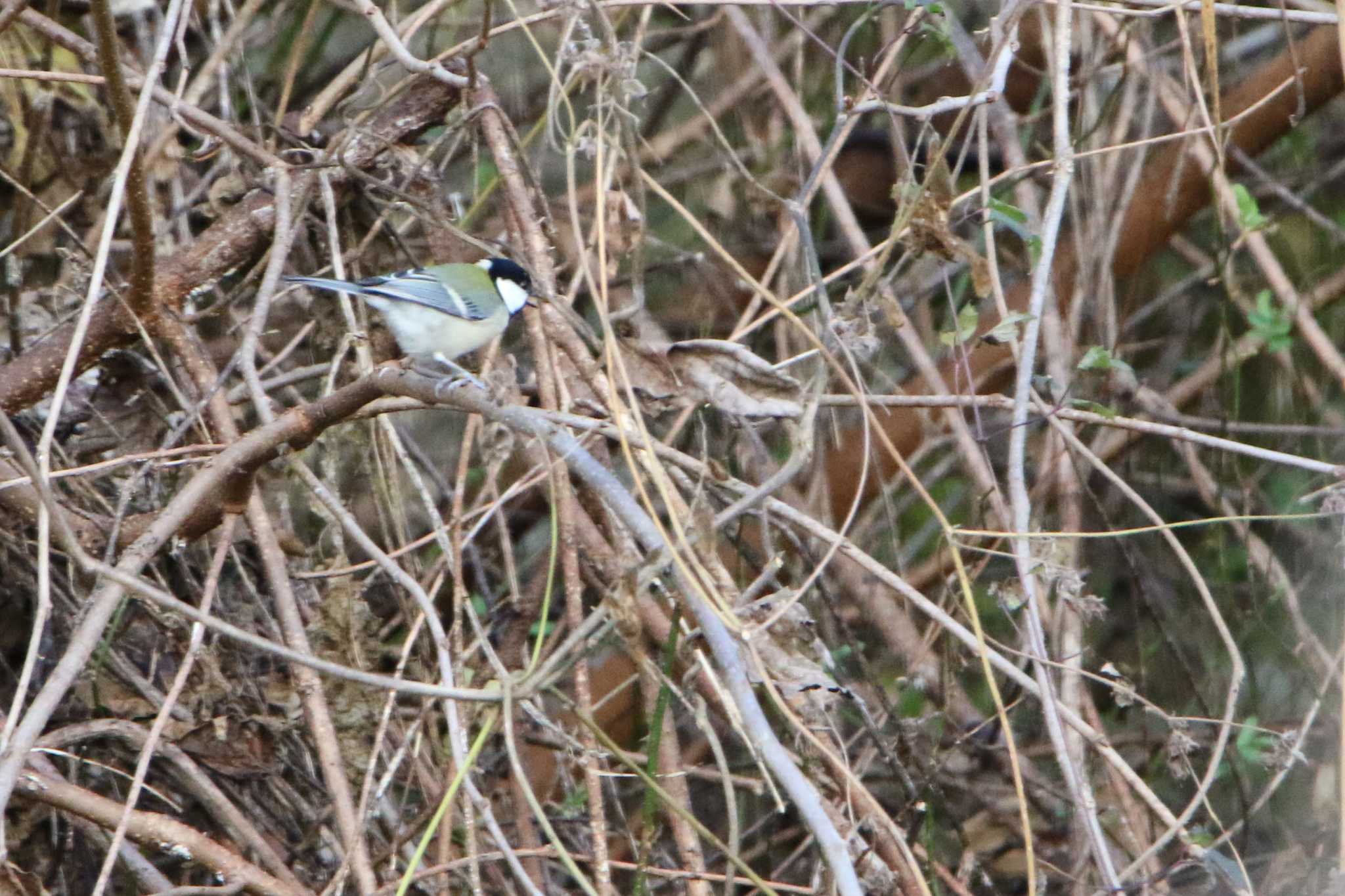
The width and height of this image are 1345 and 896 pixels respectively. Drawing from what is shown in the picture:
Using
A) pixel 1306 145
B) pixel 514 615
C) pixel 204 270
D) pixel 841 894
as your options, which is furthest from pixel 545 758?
pixel 1306 145

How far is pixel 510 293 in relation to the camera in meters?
2.99

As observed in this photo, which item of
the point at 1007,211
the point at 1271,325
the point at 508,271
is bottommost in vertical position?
the point at 1271,325

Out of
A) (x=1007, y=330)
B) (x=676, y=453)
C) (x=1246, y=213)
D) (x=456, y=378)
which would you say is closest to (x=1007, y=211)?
(x=1007, y=330)

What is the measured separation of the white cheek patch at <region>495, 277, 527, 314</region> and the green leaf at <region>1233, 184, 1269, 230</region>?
151 centimetres

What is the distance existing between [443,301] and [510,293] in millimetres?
211

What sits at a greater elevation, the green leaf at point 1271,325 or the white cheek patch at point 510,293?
the white cheek patch at point 510,293

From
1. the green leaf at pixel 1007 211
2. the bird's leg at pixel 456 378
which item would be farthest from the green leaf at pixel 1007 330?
the bird's leg at pixel 456 378

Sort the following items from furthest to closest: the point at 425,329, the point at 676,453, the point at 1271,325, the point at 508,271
A: 1. the point at 1271,325
2. the point at 508,271
3. the point at 425,329
4. the point at 676,453

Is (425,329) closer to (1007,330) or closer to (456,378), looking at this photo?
(456,378)

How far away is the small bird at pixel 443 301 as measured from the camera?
2.72 metres

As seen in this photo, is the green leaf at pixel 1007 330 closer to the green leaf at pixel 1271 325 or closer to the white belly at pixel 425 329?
the white belly at pixel 425 329

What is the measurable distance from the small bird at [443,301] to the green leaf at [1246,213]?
1510 mm

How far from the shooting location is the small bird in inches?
107

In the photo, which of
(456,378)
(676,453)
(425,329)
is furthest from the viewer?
(425,329)
